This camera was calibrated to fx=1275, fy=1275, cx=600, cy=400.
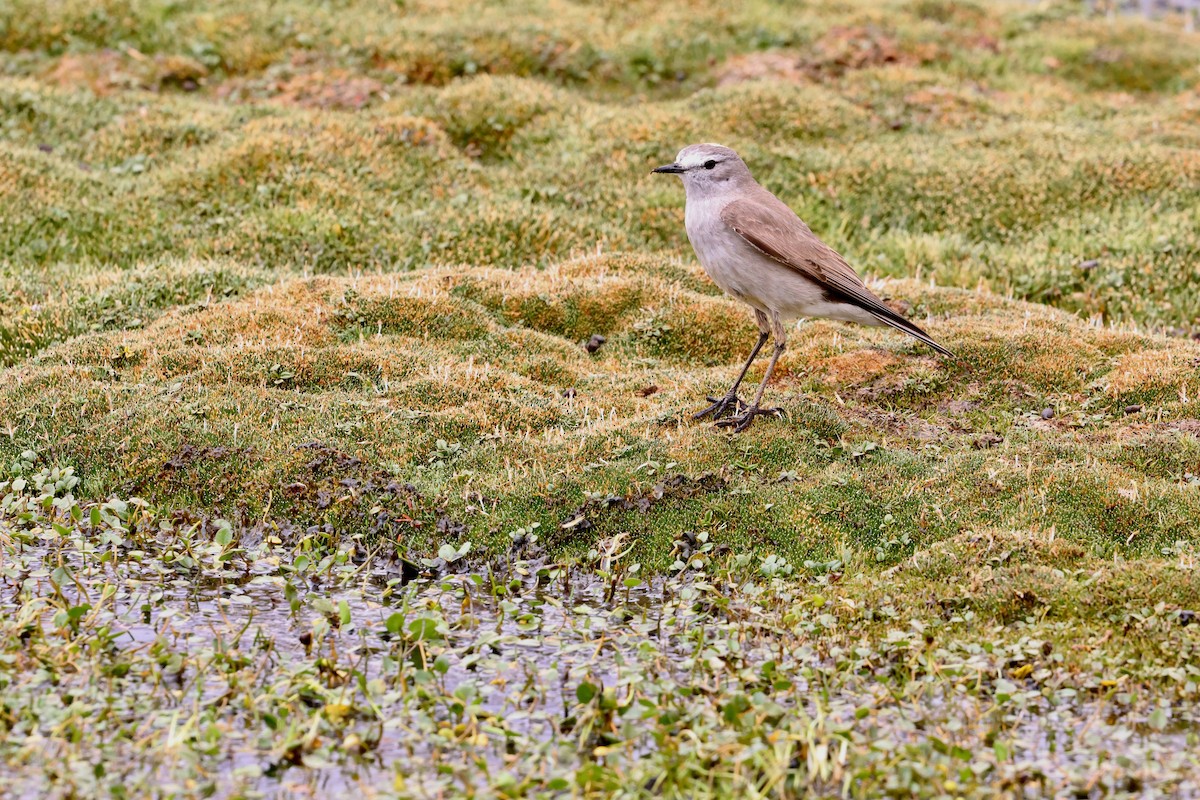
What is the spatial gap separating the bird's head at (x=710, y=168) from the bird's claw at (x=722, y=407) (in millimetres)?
1909

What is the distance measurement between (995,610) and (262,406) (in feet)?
20.7

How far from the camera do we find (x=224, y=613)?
830 cm

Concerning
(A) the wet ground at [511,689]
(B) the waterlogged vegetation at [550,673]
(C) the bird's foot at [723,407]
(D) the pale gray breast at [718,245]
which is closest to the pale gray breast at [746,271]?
(D) the pale gray breast at [718,245]

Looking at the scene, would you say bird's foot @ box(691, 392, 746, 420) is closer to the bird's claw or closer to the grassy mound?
the bird's claw

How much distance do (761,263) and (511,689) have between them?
4.88 m

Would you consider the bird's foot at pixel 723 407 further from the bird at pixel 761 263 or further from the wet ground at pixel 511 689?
the wet ground at pixel 511 689

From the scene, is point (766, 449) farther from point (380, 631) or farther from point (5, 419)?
point (5, 419)

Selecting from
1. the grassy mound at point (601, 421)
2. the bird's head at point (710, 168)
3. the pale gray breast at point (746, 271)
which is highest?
the bird's head at point (710, 168)

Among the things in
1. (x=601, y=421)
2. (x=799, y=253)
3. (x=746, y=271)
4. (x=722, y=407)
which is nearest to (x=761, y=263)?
(x=746, y=271)

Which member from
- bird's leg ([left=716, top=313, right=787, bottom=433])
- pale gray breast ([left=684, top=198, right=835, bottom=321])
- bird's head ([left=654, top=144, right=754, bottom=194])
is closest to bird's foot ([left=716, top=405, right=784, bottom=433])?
bird's leg ([left=716, top=313, right=787, bottom=433])

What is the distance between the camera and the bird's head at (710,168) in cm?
1155

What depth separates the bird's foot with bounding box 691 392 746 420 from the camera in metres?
11.1

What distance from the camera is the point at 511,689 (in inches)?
298

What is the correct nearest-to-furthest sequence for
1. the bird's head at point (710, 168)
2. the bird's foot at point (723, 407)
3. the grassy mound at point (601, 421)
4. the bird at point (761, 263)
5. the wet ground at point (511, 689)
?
the wet ground at point (511, 689) < the grassy mound at point (601, 421) < the bird at point (761, 263) < the bird's foot at point (723, 407) < the bird's head at point (710, 168)
